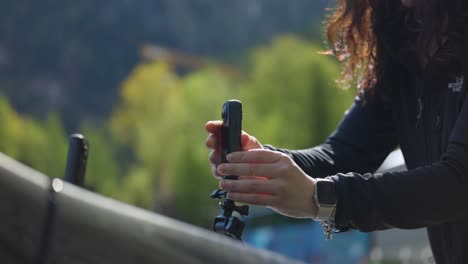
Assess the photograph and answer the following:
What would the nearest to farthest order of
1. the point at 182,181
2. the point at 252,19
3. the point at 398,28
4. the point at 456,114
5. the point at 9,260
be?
1. the point at 9,260
2. the point at 456,114
3. the point at 398,28
4. the point at 182,181
5. the point at 252,19

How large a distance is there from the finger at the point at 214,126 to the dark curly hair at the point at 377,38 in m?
0.52

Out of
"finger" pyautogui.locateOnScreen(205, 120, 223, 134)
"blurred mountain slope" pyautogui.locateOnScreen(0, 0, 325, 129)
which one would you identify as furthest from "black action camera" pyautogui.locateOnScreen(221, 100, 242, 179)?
"blurred mountain slope" pyautogui.locateOnScreen(0, 0, 325, 129)

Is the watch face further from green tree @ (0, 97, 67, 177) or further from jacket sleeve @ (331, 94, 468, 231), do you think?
green tree @ (0, 97, 67, 177)

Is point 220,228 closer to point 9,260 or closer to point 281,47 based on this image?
point 9,260

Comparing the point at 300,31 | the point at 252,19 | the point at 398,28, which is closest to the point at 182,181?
the point at 398,28

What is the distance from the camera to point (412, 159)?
69.8 inches

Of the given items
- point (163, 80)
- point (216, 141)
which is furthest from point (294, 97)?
point (216, 141)

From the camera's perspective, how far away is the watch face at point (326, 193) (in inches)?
53.9

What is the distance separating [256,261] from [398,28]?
1.07 m

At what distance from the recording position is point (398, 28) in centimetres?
190

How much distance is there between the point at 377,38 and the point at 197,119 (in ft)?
86.7

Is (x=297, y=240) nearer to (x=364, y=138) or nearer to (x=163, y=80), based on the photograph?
(x=364, y=138)

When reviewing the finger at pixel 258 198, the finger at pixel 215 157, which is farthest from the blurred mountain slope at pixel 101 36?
the finger at pixel 258 198

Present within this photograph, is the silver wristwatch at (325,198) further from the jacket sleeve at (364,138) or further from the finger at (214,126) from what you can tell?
the jacket sleeve at (364,138)
